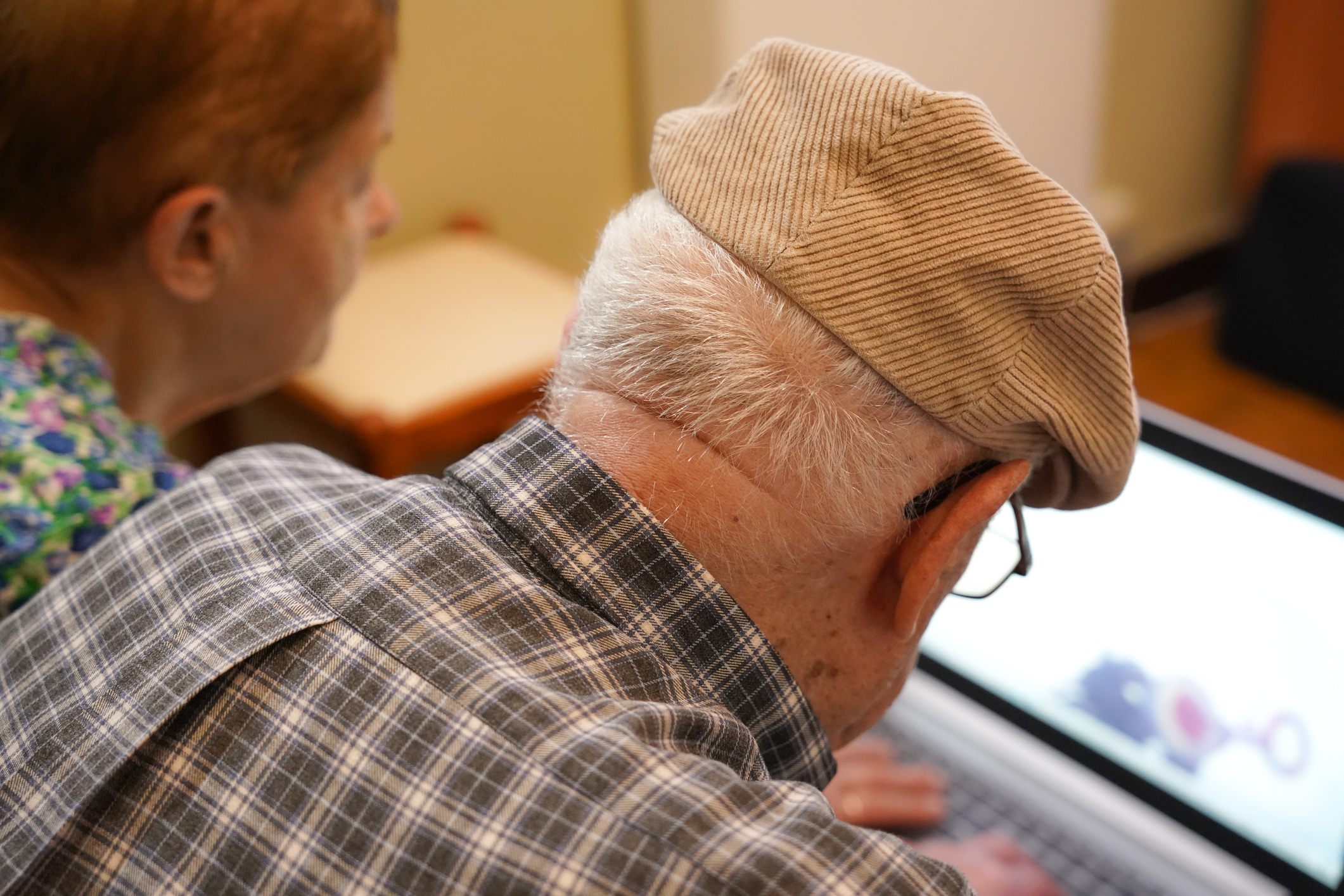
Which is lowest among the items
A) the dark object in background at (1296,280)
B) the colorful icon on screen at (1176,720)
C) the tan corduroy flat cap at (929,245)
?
the dark object in background at (1296,280)

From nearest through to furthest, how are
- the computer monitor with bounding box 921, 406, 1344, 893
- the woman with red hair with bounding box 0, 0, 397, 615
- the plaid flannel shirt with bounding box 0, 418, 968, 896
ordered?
the plaid flannel shirt with bounding box 0, 418, 968, 896 → the computer monitor with bounding box 921, 406, 1344, 893 → the woman with red hair with bounding box 0, 0, 397, 615

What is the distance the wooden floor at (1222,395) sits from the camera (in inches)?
88.2

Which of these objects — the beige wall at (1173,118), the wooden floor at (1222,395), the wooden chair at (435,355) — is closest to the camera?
the wooden chair at (435,355)

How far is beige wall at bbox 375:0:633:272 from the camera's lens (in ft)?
6.08

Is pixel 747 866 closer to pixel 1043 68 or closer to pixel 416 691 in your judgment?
pixel 416 691

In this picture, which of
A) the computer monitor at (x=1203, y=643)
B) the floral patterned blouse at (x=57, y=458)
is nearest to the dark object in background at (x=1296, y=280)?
the computer monitor at (x=1203, y=643)

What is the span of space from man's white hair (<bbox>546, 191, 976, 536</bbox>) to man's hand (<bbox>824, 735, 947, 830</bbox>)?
16.2 inches

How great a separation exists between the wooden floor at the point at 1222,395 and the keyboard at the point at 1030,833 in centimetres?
149

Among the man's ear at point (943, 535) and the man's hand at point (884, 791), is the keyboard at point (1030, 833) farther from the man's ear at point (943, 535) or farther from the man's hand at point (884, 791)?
the man's ear at point (943, 535)

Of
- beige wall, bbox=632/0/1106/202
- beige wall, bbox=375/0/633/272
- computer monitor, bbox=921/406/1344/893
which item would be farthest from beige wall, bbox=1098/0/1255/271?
computer monitor, bbox=921/406/1344/893

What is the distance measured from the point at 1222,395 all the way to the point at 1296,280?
0.91ft

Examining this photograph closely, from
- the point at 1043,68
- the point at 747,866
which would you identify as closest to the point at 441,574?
the point at 747,866

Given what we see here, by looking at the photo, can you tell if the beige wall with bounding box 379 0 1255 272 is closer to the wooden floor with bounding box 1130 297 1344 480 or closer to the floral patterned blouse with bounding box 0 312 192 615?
the wooden floor with bounding box 1130 297 1344 480

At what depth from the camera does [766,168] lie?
58 cm
